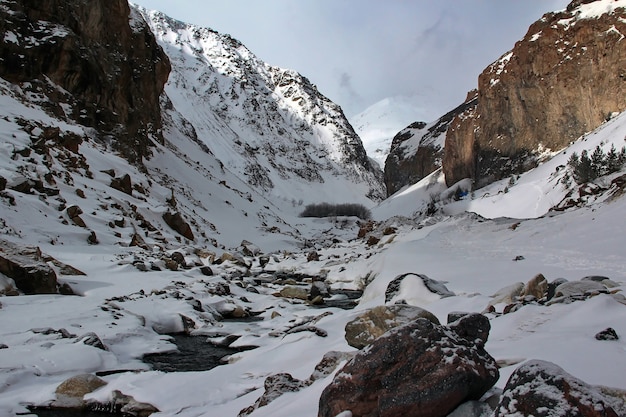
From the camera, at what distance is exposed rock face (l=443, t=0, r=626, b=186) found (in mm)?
28719

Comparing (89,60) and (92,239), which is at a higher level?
(89,60)

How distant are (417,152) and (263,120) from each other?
102 meters

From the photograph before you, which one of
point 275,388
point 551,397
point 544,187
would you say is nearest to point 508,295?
point 275,388

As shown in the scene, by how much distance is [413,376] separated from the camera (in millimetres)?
2816

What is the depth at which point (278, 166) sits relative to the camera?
139m

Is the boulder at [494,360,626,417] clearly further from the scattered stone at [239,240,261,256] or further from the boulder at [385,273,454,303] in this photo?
the scattered stone at [239,240,261,256]

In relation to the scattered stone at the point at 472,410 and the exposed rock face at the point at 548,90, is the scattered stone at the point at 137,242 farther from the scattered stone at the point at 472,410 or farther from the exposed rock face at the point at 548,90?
the exposed rock face at the point at 548,90

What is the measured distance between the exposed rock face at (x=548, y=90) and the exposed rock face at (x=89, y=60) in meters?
28.2

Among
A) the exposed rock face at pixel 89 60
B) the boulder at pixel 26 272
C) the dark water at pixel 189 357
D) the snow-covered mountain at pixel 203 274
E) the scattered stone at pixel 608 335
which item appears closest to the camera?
the scattered stone at pixel 608 335

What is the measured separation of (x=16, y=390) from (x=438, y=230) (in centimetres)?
1516

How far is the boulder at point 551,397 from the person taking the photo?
202cm

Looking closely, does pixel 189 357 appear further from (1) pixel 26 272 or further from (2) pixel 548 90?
(2) pixel 548 90

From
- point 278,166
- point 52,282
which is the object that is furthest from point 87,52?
point 278,166

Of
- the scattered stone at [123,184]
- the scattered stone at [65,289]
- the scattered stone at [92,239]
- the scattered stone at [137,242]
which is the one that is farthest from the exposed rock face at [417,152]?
the scattered stone at [65,289]
